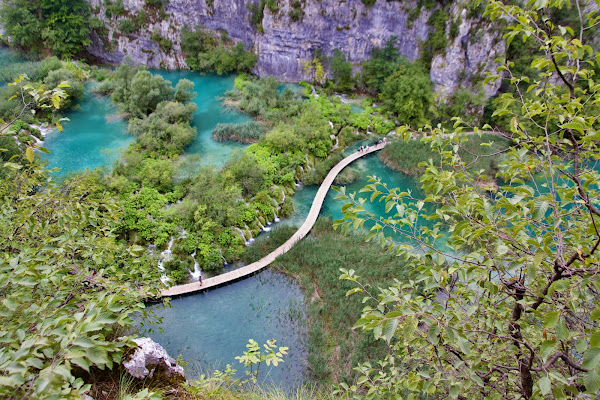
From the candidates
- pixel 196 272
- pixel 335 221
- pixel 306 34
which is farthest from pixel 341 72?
pixel 335 221

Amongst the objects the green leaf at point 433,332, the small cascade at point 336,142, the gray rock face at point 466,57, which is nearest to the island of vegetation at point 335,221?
the green leaf at point 433,332

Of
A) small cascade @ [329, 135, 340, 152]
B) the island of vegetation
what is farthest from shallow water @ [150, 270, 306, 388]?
small cascade @ [329, 135, 340, 152]

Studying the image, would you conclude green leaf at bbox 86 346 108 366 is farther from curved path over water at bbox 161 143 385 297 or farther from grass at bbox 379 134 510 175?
grass at bbox 379 134 510 175

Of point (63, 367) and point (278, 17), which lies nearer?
point (63, 367)

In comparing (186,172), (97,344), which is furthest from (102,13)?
(97,344)

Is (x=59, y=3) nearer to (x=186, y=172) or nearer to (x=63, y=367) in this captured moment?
(x=186, y=172)

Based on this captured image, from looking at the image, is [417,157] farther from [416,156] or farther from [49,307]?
[49,307]
